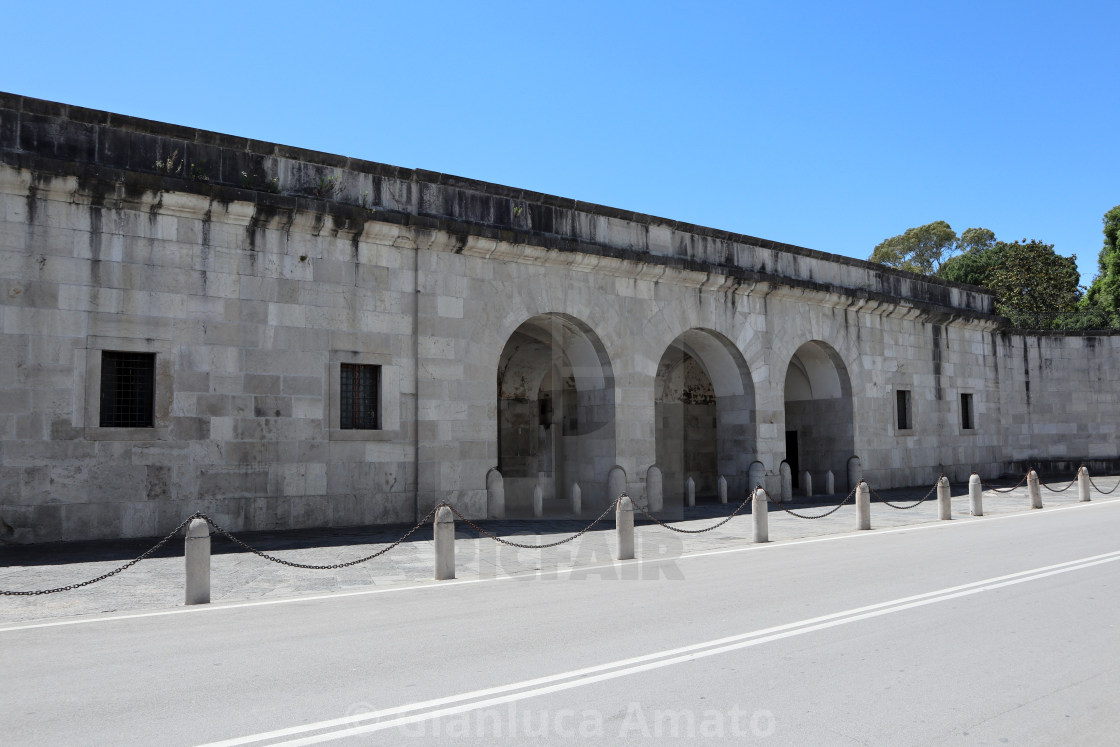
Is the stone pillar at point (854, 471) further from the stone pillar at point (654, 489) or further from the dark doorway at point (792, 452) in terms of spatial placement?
the stone pillar at point (654, 489)

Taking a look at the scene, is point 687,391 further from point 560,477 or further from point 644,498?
point 644,498

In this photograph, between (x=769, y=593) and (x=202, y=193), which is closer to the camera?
(x=769, y=593)

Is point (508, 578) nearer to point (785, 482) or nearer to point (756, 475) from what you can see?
point (756, 475)

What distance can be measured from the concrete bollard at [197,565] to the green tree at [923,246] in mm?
59316

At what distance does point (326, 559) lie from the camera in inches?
451

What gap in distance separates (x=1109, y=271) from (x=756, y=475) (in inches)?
1292

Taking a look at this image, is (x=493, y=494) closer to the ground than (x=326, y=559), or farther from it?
farther from it

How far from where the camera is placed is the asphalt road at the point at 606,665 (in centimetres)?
463

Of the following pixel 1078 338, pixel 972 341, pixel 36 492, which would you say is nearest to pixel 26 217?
pixel 36 492

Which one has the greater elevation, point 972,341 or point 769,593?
point 972,341

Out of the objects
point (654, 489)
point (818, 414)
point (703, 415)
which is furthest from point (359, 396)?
point (818, 414)

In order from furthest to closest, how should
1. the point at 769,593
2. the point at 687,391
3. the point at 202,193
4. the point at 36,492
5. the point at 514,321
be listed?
the point at 687,391
the point at 514,321
the point at 202,193
the point at 36,492
the point at 769,593

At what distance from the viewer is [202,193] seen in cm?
1380

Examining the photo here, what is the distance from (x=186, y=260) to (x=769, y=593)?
34.3 ft
